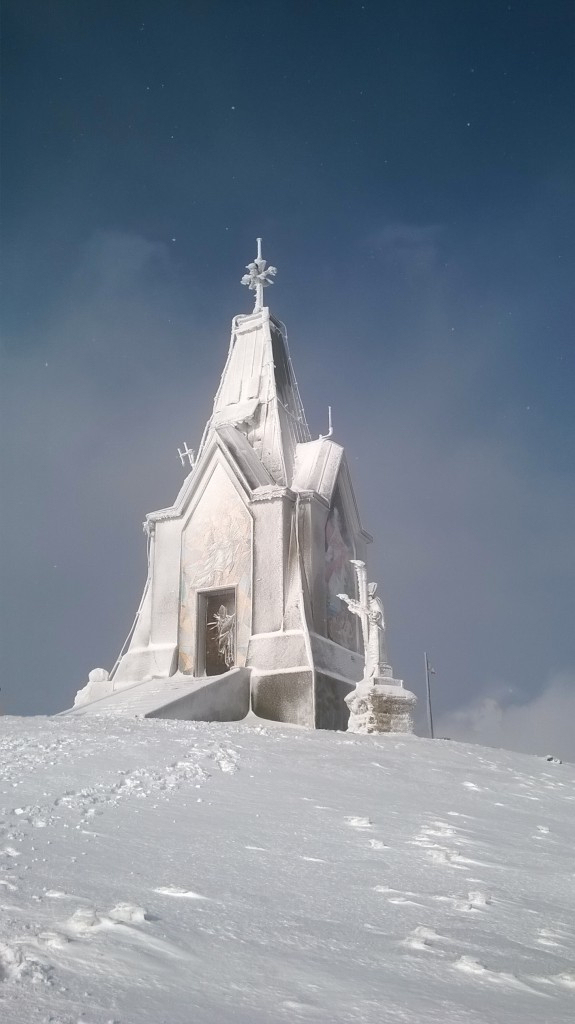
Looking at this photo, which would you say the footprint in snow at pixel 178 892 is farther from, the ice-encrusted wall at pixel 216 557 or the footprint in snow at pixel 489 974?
the ice-encrusted wall at pixel 216 557

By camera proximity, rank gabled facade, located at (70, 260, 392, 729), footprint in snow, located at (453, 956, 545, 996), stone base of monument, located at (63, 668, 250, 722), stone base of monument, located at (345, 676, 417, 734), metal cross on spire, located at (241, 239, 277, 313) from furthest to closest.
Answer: metal cross on spire, located at (241, 239, 277, 313) → gabled facade, located at (70, 260, 392, 729) → stone base of monument, located at (63, 668, 250, 722) → stone base of monument, located at (345, 676, 417, 734) → footprint in snow, located at (453, 956, 545, 996)

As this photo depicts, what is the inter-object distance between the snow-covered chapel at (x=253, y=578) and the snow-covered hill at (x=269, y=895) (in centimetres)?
820

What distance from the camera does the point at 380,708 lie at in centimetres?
1338

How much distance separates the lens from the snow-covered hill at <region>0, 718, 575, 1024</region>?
266 centimetres

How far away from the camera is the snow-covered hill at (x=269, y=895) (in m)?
2.66

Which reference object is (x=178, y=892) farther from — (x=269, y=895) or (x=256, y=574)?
(x=256, y=574)

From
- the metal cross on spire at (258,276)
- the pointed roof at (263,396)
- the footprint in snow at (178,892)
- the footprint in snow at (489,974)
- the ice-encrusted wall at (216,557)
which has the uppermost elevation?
the metal cross on spire at (258,276)

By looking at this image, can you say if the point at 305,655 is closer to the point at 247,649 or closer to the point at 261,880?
the point at 247,649

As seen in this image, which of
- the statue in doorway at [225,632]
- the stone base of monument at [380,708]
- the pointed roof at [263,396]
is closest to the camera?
the stone base of monument at [380,708]

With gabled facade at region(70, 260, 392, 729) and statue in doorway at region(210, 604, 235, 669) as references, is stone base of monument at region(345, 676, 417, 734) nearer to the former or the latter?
gabled facade at region(70, 260, 392, 729)

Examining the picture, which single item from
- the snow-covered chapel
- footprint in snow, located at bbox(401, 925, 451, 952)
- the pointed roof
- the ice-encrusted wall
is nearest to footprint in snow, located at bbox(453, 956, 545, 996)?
footprint in snow, located at bbox(401, 925, 451, 952)

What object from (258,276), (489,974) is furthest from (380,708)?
(258,276)

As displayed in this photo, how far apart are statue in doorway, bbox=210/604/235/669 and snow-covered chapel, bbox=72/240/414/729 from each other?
0.12ft

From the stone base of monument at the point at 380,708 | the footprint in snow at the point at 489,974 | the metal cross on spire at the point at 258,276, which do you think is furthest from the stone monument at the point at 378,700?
the metal cross on spire at the point at 258,276
